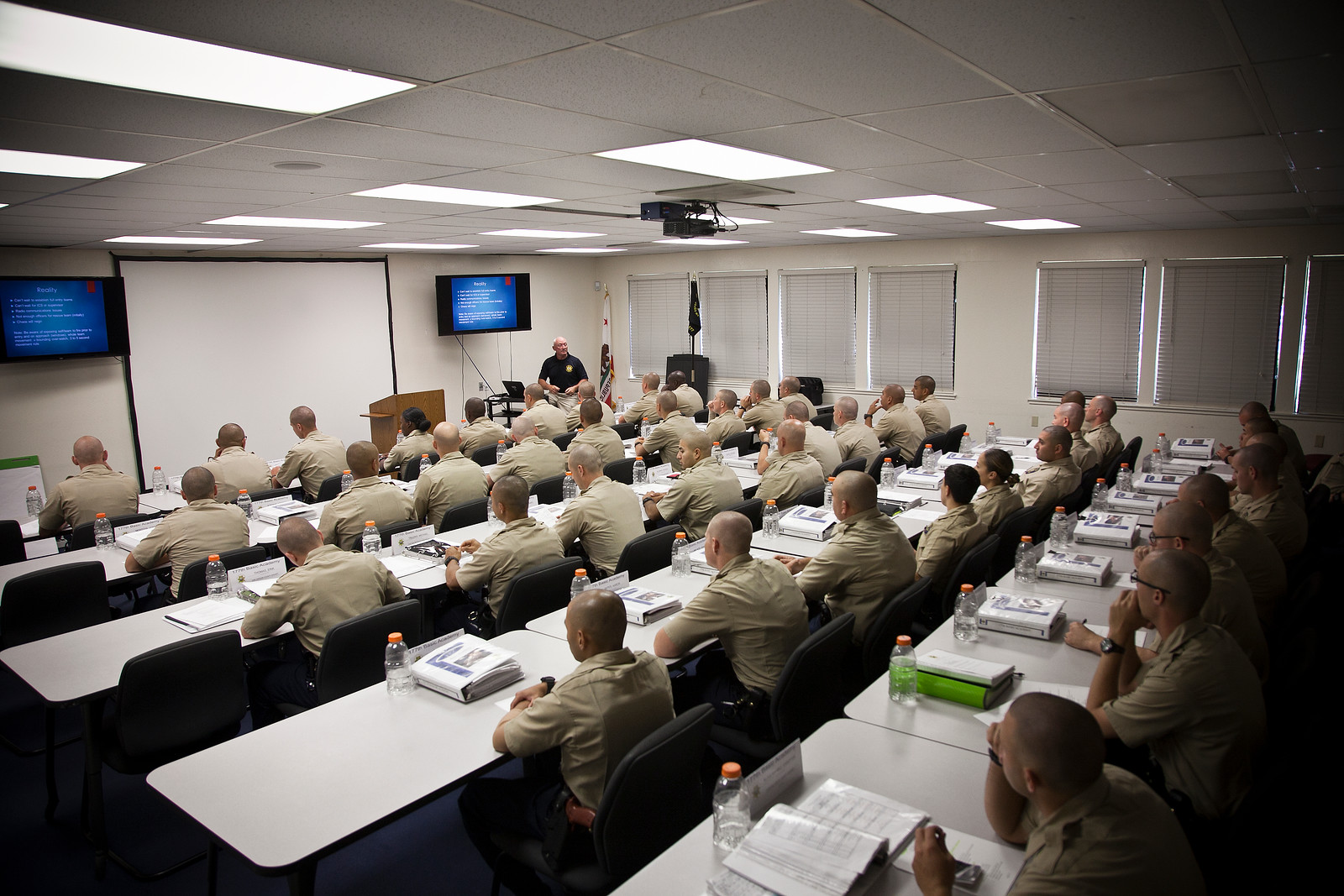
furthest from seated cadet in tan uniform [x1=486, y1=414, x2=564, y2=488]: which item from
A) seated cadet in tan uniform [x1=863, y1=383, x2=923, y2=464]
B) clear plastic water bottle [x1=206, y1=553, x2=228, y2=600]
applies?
seated cadet in tan uniform [x1=863, y1=383, x2=923, y2=464]

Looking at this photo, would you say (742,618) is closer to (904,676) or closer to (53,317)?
(904,676)

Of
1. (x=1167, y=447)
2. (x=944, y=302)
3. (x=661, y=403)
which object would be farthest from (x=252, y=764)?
(x=944, y=302)

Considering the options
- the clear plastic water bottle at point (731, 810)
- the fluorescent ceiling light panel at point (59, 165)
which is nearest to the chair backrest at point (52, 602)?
the fluorescent ceiling light panel at point (59, 165)

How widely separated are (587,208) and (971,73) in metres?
4.48

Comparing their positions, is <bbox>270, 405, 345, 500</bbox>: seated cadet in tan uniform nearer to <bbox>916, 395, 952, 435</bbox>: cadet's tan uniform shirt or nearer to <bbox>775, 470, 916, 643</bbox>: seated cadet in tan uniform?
<bbox>775, 470, 916, 643</bbox>: seated cadet in tan uniform

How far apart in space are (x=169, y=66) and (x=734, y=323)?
445 inches

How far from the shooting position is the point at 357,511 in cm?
541

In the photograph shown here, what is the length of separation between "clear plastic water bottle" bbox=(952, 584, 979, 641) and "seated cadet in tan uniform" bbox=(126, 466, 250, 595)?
4.07 metres

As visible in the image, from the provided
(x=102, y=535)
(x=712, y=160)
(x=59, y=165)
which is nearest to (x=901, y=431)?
(x=712, y=160)

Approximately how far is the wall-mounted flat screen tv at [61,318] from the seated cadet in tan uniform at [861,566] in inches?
345

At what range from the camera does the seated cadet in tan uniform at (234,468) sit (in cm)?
679

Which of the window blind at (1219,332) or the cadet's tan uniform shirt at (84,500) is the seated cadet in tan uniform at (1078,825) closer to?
the cadet's tan uniform shirt at (84,500)

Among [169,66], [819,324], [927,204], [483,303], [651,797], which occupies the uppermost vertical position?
[927,204]

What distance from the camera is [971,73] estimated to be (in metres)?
2.81
